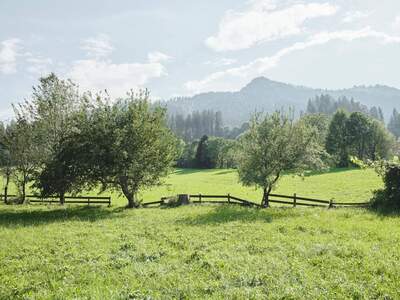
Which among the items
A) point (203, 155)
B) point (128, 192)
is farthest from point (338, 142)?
point (128, 192)

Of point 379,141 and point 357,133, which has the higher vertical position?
point 357,133

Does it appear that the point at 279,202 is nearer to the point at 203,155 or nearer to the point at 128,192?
the point at 128,192

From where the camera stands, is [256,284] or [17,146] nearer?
[256,284]

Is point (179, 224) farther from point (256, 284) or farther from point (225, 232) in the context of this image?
point (256, 284)

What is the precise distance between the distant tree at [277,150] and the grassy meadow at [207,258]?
7.82 m

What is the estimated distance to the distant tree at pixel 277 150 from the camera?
98.4ft

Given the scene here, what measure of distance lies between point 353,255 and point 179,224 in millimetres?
11357

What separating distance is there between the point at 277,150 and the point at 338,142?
64.3 metres

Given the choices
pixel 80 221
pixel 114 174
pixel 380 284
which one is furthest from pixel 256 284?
pixel 114 174

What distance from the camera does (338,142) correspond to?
87.4 metres

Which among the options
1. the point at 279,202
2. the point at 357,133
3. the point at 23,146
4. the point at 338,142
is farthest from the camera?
the point at 357,133

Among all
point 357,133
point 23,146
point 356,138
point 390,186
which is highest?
point 357,133

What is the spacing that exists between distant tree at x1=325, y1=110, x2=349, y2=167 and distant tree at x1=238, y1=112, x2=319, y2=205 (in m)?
60.7

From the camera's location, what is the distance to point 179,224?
70.0ft
